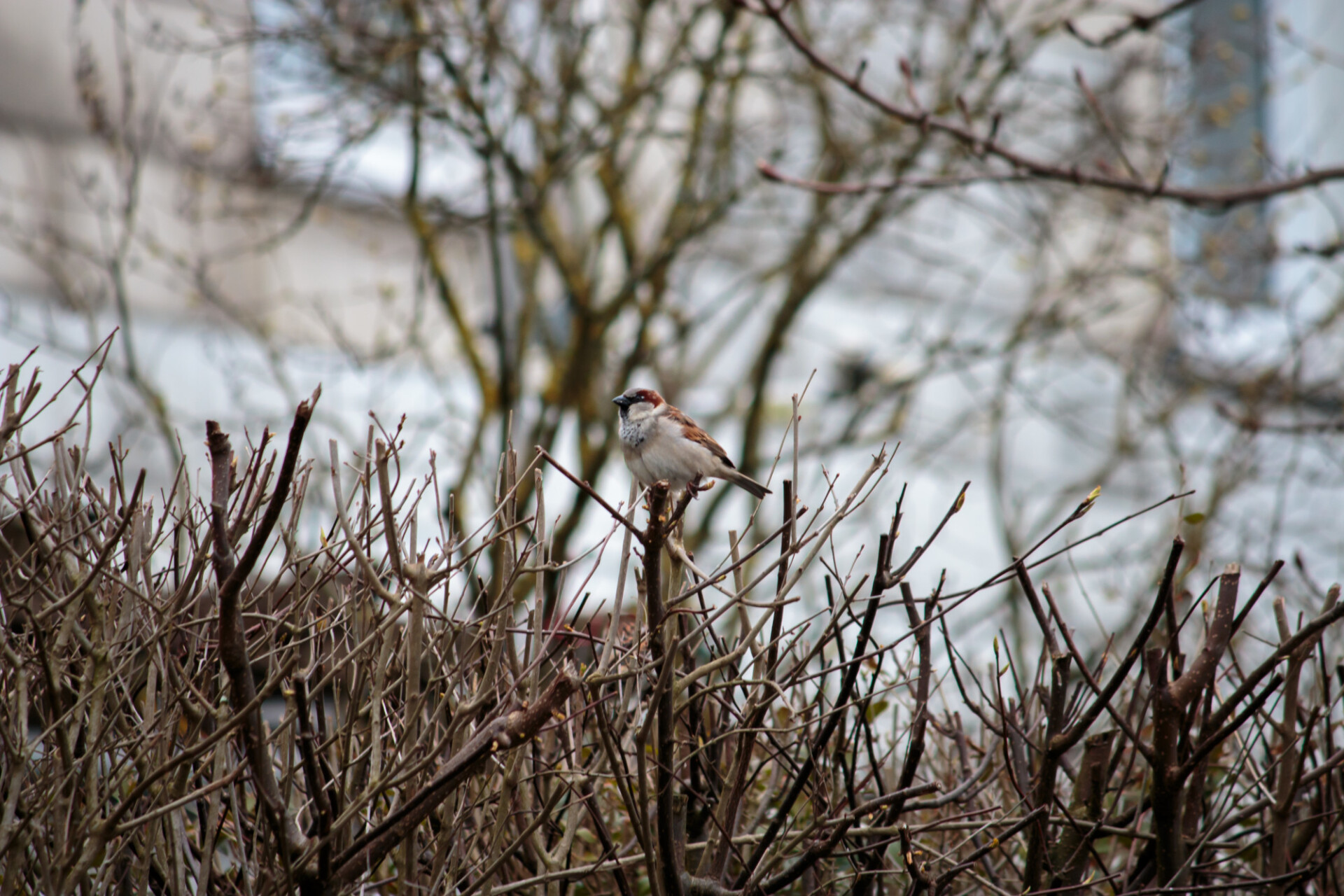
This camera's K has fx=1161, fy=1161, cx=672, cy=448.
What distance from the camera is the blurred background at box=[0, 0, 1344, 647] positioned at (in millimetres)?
7105

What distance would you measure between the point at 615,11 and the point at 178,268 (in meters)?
4.14

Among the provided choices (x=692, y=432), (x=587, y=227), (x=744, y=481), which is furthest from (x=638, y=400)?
(x=587, y=227)

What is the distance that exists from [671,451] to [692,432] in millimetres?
140

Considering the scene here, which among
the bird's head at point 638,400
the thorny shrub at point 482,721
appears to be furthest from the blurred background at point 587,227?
the thorny shrub at point 482,721

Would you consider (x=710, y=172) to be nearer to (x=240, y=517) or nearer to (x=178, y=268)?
(x=178, y=268)

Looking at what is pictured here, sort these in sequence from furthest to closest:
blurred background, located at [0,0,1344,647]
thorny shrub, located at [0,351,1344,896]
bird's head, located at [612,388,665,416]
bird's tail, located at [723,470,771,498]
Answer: blurred background, located at [0,0,1344,647], bird's head, located at [612,388,665,416], bird's tail, located at [723,470,771,498], thorny shrub, located at [0,351,1344,896]

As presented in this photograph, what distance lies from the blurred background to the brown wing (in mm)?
2577

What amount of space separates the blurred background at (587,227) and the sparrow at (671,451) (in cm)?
263

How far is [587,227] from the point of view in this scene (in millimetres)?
9695

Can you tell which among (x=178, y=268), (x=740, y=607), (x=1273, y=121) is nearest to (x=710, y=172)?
(x=178, y=268)

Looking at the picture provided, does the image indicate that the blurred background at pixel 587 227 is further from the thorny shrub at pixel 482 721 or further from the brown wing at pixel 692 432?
the thorny shrub at pixel 482 721

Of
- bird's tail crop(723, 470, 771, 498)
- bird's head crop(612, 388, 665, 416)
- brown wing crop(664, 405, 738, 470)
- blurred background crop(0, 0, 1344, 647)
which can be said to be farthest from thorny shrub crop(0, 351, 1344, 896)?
blurred background crop(0, 0, 1344, 647)

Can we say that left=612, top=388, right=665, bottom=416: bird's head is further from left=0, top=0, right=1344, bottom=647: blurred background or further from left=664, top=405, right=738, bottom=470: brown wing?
left=0, top=0, right=1344, bottom=647: blurred background

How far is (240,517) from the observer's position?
6.52ft
